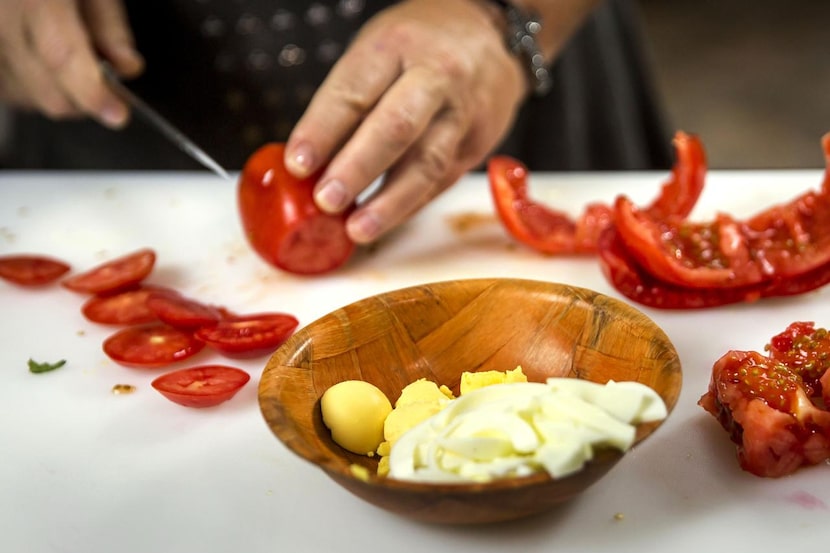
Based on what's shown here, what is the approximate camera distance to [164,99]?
1.95 m

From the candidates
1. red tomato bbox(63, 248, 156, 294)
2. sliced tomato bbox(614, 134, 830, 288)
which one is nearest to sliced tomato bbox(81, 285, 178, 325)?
red tomato bbox(63, 248, 156, 294)

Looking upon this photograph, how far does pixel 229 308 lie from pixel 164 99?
773 mm

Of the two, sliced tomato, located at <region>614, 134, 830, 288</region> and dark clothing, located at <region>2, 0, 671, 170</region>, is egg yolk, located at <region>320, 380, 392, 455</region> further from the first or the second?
dark clothing, located at <region>2, 0, 671, 170</region>

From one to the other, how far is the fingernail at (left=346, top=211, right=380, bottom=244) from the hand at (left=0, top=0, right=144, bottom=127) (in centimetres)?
55

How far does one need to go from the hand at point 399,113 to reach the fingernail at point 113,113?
44 centimetres

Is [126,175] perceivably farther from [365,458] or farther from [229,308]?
[365,458]

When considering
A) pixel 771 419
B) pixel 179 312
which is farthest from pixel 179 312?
pixel 771 419

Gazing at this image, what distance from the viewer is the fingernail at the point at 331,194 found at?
1369mm

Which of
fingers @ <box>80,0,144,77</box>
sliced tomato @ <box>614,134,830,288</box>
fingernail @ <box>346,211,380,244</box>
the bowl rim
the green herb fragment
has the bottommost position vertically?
the green herb fragment

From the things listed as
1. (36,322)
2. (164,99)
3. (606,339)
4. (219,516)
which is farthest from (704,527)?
(164,99)

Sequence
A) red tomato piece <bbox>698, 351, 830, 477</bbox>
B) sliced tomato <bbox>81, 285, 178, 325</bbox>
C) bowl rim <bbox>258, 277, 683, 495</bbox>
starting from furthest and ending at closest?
sliced tomato <bbox>81, 285, 178, 325</bbox> → red tomato piece <bbox>698, 351, 830, 477</bbox> → bowl rim <bbox>258, 277, 683, 495</bbox>

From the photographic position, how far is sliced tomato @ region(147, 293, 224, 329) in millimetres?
1243

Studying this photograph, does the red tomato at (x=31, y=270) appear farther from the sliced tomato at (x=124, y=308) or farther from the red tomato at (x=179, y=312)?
the red tomato at (x=179, y=312)

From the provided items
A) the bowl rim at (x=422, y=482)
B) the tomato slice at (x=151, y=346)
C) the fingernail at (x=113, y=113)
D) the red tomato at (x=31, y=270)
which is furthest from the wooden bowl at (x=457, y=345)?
the fingernail at (x=113, y=113)
